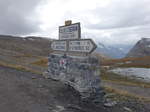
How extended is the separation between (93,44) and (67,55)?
306cm

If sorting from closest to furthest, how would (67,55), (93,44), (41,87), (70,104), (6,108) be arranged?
(6,108)
(70,104)
(93,44)
(41,87)
(67,55)

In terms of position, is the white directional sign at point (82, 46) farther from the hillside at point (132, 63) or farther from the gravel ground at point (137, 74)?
the hillside at point (132, 63)

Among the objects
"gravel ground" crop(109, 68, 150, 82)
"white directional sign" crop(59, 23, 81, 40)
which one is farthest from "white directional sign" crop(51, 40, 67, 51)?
"gravel ground" crop(109, 68, 150, 82)

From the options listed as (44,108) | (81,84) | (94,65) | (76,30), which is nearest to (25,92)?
(44,108)

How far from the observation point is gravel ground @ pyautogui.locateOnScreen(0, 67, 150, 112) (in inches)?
403

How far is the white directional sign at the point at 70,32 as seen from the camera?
1404cm

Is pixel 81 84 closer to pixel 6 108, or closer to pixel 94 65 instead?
pixel 94 65

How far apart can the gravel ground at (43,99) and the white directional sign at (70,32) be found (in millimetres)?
3436

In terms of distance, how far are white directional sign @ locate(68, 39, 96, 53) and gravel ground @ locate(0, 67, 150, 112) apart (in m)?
2.60

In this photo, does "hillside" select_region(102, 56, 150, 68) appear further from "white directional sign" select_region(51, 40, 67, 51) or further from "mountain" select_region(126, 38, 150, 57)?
"mountain" select_region(126, 38, 150, 57)

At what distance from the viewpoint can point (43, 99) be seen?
11.4 m

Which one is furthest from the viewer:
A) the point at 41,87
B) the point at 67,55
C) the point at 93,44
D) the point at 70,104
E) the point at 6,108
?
the point at 67,55

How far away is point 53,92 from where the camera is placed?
12805 millimetres

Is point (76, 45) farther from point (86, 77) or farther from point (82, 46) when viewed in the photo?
point (86, 77)
